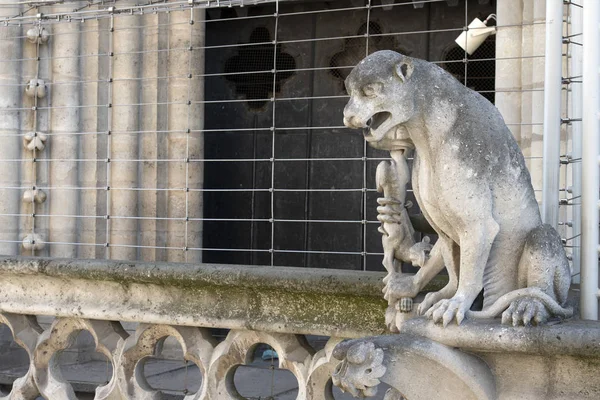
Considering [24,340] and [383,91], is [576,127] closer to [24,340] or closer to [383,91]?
[383,91]

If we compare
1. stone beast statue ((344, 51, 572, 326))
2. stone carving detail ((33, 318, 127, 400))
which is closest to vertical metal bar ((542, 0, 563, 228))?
stone beast statue ((344, 51, 572, 326))

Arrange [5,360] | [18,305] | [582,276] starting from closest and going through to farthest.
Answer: [582,276], [18,305], [5,360]

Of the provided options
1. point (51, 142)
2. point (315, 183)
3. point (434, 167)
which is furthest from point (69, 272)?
point (315, 183)

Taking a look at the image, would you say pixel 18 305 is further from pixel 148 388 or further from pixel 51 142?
pixel 51 142

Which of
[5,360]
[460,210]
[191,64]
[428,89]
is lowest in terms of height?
[5,360]

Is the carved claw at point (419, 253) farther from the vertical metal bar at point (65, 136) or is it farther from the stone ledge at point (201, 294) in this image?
the vertical metal bar at point (65, 136)

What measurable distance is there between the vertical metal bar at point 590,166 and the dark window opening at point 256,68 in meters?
3.90

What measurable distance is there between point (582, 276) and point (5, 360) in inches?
161

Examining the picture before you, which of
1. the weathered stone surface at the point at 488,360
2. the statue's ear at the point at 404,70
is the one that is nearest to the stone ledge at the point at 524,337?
the weathered stone surface at the point at 488,360

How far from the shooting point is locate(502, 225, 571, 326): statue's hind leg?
2795 millimetres

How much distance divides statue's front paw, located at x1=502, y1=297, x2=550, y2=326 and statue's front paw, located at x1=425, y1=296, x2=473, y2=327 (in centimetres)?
11

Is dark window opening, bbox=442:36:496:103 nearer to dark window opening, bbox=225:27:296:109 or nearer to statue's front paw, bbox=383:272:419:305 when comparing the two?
dark window opening, bbox=225:27:296:109

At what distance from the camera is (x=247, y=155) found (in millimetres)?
7016

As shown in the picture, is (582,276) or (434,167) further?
(582,276)
